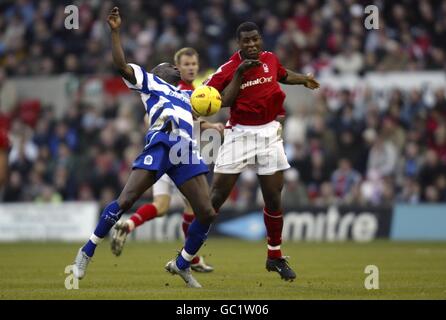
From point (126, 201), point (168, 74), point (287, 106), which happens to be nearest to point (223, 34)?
point (287, 106)

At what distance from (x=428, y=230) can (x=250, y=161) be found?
1122 centimetres

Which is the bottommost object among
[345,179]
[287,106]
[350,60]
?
[345,179]

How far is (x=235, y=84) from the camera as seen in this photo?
12.1 metres

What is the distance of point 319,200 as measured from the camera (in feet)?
79.1

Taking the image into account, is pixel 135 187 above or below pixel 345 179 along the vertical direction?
above

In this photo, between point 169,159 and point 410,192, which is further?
point 410,192

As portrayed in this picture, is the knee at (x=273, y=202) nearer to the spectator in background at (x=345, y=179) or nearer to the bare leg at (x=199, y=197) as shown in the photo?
the bare leg at (x=199, y=197)

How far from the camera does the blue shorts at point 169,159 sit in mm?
11245

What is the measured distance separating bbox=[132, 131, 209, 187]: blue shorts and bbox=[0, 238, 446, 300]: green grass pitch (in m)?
1.25

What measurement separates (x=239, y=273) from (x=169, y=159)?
2781 mm

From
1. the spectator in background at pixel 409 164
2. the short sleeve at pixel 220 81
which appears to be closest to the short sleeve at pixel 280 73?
the short sleeve at pixel 220 81

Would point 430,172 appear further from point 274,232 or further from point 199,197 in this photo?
point 199,197
